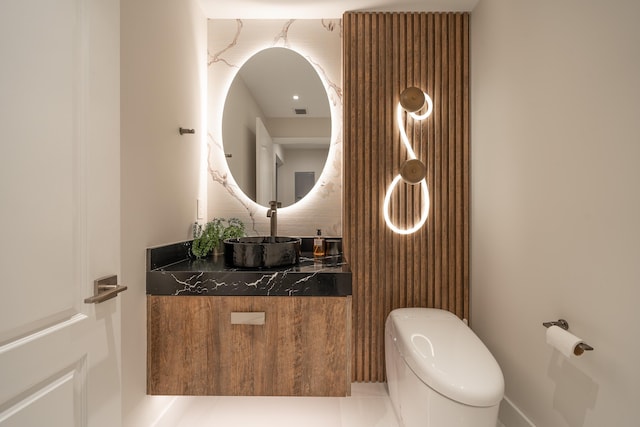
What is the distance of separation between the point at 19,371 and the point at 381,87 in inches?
81.4

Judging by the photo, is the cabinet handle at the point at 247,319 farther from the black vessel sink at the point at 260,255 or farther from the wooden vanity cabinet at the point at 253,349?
the black vessel sink at the point at 260,255

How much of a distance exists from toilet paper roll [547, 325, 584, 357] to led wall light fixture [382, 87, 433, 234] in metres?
0.96

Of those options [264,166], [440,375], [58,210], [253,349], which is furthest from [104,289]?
[264,166]

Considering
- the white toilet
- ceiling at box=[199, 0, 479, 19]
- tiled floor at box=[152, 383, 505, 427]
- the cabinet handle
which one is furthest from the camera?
ceiling at box=[199, 0, 479, 19]

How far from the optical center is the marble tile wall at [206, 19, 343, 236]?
7.55 ft

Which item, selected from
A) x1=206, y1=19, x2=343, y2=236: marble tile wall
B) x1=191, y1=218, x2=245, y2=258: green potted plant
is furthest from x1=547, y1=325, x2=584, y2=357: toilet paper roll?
x1=191, y1=218, x2=245, y2=258: green potted plant

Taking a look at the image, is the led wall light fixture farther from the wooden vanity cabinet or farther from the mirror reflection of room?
the wooden vanity cabinet

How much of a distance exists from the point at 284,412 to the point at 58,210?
159 cm

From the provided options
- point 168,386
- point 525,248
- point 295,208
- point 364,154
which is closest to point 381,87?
point 364,154

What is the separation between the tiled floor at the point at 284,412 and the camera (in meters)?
1.77

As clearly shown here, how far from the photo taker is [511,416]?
5.55 feet

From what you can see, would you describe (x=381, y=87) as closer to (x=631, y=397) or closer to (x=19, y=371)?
(x=631, y=397)

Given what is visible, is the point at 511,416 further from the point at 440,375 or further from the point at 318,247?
the point at 318,247

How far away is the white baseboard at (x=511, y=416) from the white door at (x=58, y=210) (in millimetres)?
1681
